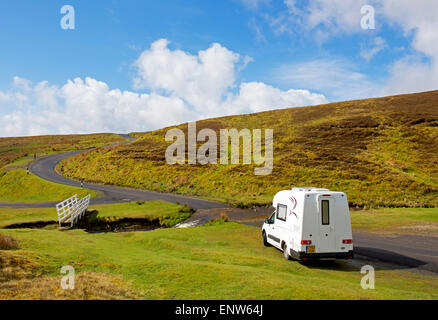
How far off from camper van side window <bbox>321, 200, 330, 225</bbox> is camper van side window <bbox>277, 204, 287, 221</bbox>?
7.45 ft

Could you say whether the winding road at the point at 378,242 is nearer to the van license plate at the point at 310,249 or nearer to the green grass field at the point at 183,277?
the green grass field at the point at 183,277

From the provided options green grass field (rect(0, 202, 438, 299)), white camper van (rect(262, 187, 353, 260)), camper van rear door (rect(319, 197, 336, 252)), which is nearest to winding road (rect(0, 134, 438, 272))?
green grass field (rect(0, 202, 438, 299))

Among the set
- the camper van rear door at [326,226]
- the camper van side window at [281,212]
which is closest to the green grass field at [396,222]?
the camper van side window at [281,212]

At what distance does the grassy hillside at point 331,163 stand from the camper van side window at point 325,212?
24266 mm

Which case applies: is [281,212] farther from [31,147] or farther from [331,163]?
[31,147]

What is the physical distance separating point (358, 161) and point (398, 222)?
29.9 m

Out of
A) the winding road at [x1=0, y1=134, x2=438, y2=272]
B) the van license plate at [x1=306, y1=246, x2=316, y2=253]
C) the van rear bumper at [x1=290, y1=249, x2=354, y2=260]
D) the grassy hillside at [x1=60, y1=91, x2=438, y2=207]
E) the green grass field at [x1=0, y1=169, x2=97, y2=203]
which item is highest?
the grassy hillside at [x1=60, y1=91, x2=438, y2=207]

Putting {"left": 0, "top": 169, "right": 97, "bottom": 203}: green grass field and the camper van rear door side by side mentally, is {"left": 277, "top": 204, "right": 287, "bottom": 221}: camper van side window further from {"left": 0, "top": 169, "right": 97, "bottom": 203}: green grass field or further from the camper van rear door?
{"left": 0, "top": 169, "right": 97, "bottom": 203}: green grass field

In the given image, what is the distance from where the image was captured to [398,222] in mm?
27297

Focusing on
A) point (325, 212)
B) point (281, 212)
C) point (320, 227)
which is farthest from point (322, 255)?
point (281, 212)

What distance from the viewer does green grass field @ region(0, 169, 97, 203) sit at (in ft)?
152

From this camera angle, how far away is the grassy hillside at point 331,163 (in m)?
45.6
